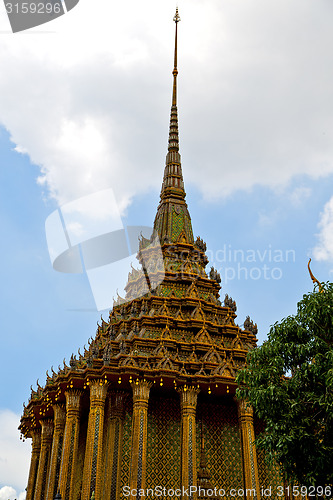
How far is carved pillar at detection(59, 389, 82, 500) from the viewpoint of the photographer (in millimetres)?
27344

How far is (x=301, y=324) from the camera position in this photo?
18.8 m

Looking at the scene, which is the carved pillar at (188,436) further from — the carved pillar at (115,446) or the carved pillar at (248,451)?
the carved pillar at (115,446)

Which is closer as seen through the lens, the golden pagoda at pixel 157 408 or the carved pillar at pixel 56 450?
the golden pagoda at pixel 157 408

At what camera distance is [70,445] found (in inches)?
1113

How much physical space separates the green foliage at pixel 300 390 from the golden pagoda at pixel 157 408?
358 inches

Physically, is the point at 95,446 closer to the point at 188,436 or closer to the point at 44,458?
the point at 188,436

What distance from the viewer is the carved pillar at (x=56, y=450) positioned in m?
28.6

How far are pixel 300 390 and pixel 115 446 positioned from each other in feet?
45.4

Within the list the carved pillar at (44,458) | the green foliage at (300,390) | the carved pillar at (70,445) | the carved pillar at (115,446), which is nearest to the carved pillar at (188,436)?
the carved pillar at (115,446)

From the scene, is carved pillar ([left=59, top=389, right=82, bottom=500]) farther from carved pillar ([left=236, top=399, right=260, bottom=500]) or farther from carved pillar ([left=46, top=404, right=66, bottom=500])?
carved pillar ([left=236, top=399, right=260, bottom=500])

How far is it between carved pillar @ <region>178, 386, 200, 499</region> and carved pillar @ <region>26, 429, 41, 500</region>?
14.7 metres

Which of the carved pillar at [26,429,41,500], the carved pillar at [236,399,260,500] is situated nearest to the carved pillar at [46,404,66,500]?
the carved pillar at [26,429,41,500]

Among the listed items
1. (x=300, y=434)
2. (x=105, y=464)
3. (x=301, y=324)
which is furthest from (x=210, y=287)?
(x=300, y=434)

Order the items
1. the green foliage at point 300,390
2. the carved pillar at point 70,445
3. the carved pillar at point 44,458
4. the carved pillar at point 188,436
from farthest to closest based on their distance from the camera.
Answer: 1. the carved pillar at point 44,458
2. the carved pillar at point 70,445
3. the carved pillar at point 188,436
4. the green foliage at point 300,390
